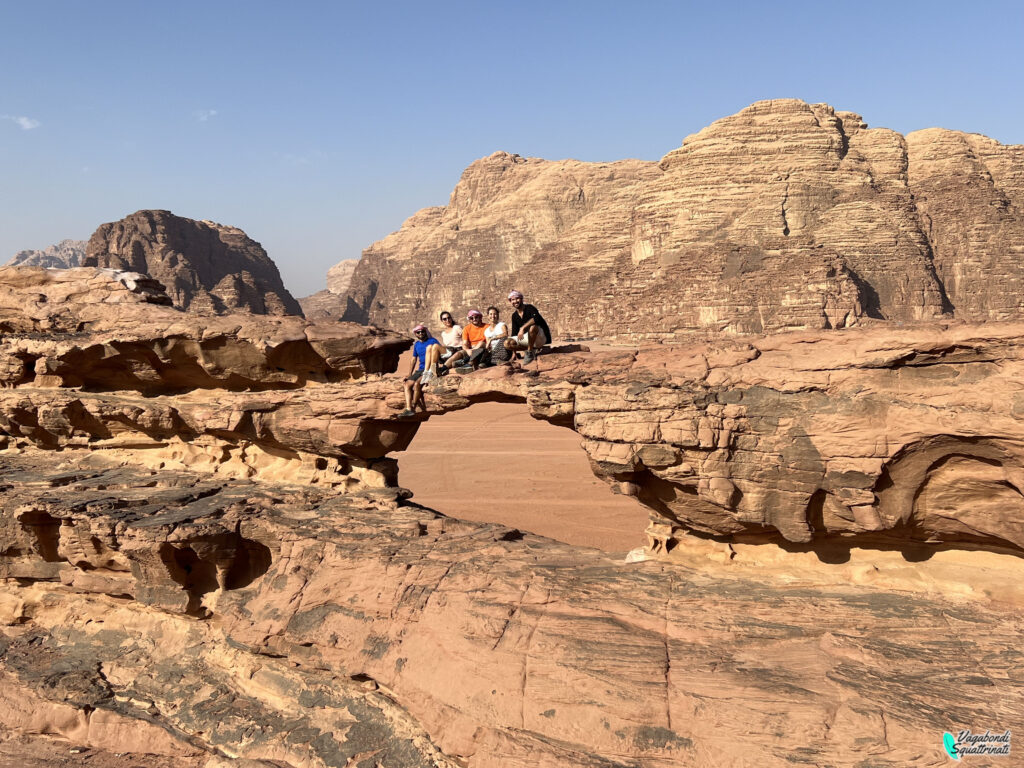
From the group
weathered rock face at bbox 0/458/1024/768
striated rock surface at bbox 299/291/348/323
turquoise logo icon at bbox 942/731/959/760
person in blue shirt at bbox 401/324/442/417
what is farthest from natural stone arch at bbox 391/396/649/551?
striated rock surface at bbox 299/291/348/323

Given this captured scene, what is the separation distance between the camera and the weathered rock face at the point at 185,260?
4972cm

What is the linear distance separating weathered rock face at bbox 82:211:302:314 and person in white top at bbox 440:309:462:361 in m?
43.3

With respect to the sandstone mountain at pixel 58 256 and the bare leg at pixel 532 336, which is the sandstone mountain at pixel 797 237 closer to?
the bare leg at pixel 532 336

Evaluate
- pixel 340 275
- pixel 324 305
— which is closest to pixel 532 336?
pixel 324 305

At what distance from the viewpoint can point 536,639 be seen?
17.2 ft

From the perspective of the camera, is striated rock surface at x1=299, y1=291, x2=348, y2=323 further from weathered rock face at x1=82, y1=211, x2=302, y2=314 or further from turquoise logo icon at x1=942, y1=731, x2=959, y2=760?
turquoise logo icon at x1=942, y1=731, x2=959, y2=760

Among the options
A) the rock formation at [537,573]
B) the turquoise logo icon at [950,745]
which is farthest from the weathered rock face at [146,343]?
the turquoise logo icon at [950,745]

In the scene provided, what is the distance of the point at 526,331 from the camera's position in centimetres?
679

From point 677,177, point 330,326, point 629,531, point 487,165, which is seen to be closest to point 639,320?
point 677,177

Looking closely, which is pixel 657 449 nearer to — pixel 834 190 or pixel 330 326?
pixel 330 326

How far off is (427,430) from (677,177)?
56667 millimetres

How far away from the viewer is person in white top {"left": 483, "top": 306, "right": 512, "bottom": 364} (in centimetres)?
699

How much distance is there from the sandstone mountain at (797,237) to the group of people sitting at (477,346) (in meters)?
51.4

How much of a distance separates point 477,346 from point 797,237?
217 ft
